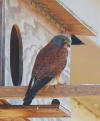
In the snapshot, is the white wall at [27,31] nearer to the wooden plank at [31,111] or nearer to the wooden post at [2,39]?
the wooden post at [2,39]

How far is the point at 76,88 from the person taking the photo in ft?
16.9

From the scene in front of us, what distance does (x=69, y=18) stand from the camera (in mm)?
6688

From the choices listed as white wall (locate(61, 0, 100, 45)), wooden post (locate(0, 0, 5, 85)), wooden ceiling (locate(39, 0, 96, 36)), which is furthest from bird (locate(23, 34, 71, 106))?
white wall (locate(61, 0, 100, 45))

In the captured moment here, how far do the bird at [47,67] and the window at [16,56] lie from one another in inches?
20.8

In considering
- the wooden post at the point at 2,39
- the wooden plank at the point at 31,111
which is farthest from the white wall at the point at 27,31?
the wooden plank at the point at 31,111

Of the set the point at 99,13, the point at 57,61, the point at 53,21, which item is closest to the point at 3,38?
the point at 57,61

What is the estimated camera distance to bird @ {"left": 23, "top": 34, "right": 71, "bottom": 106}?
5.13m

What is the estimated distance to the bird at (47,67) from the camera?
16.8 feet

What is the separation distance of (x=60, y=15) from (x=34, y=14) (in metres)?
0.36

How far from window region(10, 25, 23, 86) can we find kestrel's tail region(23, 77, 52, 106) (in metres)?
0.86

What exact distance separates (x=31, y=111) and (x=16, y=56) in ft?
3.40

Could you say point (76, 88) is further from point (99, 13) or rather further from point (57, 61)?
point (99, 13)

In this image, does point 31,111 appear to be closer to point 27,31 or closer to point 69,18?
point 27,31

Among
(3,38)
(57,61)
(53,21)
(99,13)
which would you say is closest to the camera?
(57,61)
